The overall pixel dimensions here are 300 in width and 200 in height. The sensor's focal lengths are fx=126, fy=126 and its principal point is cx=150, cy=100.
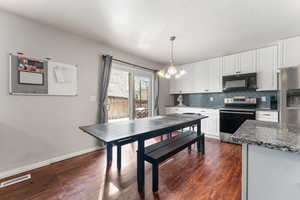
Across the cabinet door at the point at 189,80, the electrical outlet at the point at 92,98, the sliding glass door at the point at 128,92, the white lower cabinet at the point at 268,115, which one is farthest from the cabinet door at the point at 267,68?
the electrical outlet at the point at 92,98

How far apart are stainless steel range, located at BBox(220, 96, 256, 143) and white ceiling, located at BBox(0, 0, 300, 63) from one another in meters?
1.43

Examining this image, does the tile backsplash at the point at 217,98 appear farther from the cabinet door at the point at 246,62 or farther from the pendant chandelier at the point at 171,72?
the pendant chandelier at the point at 171,72

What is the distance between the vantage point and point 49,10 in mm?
1902

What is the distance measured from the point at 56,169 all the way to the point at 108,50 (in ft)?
8.69

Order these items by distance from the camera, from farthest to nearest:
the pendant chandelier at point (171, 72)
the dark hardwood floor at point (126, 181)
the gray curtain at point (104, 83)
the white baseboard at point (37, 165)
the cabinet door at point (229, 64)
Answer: the cabinet door at point (229, 64)
the gray curtain at point (104, 83)
the pendant chandelier at point (171, 72)
the white baseboard at point (37, 165)
the dark hardwood floor at point (126, 181)

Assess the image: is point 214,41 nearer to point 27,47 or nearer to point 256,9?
point 256,9

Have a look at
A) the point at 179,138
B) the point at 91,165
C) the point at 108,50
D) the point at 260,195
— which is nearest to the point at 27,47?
the point at 108,50

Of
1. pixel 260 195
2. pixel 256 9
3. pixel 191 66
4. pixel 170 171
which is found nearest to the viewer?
pixel 260 195

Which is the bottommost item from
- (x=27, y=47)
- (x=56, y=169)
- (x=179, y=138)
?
(x=56, y=169)

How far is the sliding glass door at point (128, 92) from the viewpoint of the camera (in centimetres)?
337

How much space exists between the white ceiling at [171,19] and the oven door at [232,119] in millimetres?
1652

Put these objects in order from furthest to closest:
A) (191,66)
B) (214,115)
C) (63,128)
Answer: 1. (191,66)
2. (214,115)
3. (63,128)

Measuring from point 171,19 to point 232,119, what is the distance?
2811 mm

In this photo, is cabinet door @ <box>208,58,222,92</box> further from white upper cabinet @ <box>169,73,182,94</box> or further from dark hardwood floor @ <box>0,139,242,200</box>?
dark hardwood floor @ <box>0,139,242,200</box>
